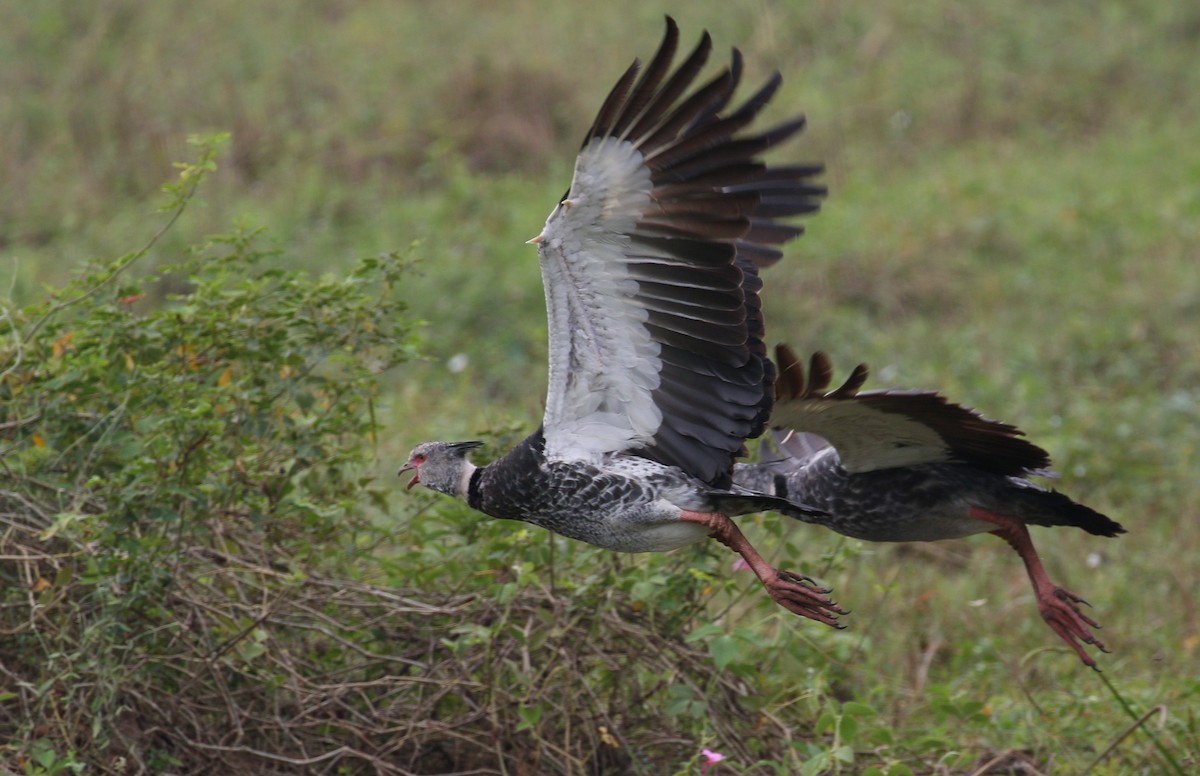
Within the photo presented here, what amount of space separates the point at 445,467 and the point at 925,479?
1339mm

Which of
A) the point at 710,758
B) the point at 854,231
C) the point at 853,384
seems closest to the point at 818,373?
the point at 853,384

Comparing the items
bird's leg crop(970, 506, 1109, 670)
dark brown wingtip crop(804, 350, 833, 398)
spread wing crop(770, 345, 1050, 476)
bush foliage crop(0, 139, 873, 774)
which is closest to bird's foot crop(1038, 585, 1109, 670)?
bird's leg crop(970, 506, 1109, 670)

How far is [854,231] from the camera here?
8.71 m

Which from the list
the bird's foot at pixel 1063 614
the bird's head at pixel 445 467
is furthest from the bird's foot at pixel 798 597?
the bird's head at pixel 445 467

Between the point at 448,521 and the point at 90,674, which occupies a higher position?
the point at 448,521

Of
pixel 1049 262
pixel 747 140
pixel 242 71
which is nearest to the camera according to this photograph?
pixel 747 140

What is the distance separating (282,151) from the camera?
9.60 m

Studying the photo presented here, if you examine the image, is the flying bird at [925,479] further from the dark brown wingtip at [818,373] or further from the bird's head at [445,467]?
the bird's head at [445,467]

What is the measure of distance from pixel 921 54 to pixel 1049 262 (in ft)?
9.59

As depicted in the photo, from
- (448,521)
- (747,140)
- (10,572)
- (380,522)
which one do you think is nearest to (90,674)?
(10,572)

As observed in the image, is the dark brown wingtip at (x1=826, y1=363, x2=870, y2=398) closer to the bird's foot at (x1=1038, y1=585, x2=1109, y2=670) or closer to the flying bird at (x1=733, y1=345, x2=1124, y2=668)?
the flying bird at (x1=733, y1=345, x2=1124, y2=668)

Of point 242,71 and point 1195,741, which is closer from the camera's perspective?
point 1195,741

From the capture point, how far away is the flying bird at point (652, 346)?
359 centimetres

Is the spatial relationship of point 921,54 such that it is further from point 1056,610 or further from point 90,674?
point 90,674
